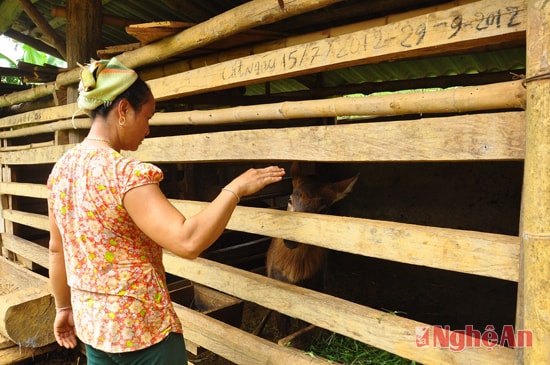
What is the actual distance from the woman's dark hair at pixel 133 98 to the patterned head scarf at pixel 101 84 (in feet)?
0.05

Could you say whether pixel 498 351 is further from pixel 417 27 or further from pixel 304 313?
pixel 417 27

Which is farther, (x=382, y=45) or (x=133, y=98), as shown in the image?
(x=382, y=45)

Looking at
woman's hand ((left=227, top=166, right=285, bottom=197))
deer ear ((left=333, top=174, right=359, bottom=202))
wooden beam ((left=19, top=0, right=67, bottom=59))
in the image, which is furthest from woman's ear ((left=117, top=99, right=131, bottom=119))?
wooden beam ((left=19, top=0, right=67, bottom=59))

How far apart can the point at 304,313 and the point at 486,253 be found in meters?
1.07

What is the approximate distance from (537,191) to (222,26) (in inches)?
77.8

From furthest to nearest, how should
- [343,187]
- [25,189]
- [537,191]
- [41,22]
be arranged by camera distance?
1. [25,189]
2. [41,22]
3. [343,187]
4. [537,191]

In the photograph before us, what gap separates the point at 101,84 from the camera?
1614 mm

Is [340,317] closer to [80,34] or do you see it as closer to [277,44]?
[277,44]

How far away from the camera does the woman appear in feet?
4.87

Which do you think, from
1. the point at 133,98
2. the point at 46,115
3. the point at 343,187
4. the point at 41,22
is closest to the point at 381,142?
the point at 133,98

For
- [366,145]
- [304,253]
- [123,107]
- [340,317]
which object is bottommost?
[304,253]

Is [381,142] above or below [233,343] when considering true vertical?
above

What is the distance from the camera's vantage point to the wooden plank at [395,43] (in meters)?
1.47

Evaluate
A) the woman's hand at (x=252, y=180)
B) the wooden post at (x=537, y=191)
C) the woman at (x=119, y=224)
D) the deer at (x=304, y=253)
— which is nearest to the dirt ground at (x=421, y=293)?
the deer at (x=304, y=253)
